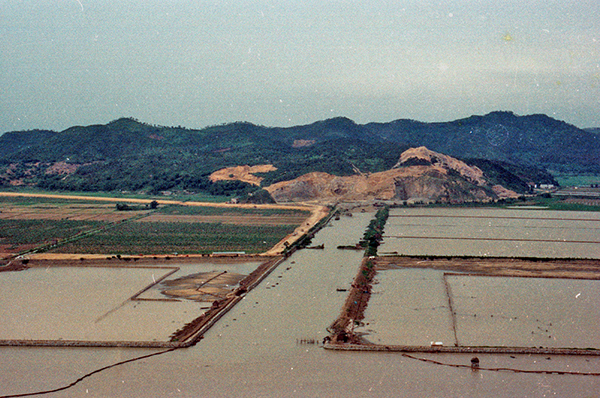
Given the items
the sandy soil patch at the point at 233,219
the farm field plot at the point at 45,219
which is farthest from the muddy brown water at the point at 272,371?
the sandy soil patch at the point at 233,219

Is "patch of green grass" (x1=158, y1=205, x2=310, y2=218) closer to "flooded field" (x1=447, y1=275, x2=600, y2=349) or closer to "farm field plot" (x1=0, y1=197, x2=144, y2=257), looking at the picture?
"farm field plot" (x1=0, y1=197, x2=144, y2=257)

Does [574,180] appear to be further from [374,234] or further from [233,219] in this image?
[374,234]

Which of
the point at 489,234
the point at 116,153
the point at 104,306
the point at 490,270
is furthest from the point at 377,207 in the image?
the point at 116,153

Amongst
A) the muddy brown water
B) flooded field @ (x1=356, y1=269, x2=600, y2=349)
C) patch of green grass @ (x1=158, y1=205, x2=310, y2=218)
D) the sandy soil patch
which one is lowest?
the muddy brown water

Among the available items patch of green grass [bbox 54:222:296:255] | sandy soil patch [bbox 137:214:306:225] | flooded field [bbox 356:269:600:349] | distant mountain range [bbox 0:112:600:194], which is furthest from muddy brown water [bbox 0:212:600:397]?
distant mountain range [bbox 0:112:600:194]

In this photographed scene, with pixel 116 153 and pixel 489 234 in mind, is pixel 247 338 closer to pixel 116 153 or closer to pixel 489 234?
pixel 489 234

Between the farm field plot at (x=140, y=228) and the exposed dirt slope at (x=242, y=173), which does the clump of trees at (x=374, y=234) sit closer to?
the farm field plot at (x=140, y=228)
